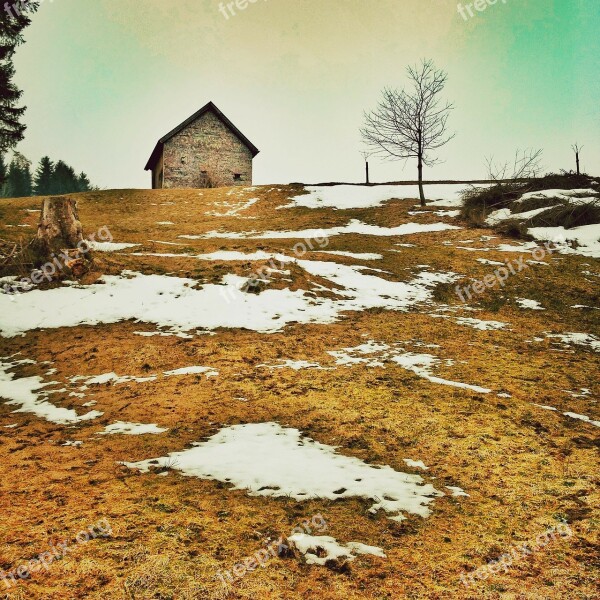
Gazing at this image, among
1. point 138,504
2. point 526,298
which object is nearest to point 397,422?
point 138,504

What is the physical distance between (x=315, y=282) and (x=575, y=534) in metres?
7.60

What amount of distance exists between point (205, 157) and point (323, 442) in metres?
30.6

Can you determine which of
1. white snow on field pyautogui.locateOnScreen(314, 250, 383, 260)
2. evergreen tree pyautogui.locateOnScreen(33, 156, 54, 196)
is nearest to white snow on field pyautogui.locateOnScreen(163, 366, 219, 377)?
white snow on field pyautogui.locateOnScreen(314, 250, 383, 260)

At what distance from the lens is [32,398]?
507 centimetres

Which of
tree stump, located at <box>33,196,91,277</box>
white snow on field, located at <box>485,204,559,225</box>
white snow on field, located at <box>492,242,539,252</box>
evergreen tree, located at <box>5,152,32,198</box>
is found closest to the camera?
tree stump, located at <box>33,196,91,277</box>

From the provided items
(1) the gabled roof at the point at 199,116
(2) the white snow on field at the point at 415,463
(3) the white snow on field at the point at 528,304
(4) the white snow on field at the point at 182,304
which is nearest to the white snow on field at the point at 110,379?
(4) the white snow on field at the point at 182,304

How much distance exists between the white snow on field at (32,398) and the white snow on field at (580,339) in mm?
7388

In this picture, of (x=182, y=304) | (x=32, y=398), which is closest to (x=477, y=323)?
(x=182, y=304)

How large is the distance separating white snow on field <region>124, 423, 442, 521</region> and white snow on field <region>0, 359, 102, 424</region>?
→ 157 centimetres

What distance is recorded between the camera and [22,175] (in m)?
90.7

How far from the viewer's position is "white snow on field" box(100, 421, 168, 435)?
13.5 ft

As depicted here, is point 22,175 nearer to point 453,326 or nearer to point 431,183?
point 431,183

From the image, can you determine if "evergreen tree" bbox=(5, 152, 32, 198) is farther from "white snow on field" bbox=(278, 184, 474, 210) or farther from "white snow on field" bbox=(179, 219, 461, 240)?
"white snow on field" bbox=(179, 219, 461, 240)

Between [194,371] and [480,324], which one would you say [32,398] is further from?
[480,324]
